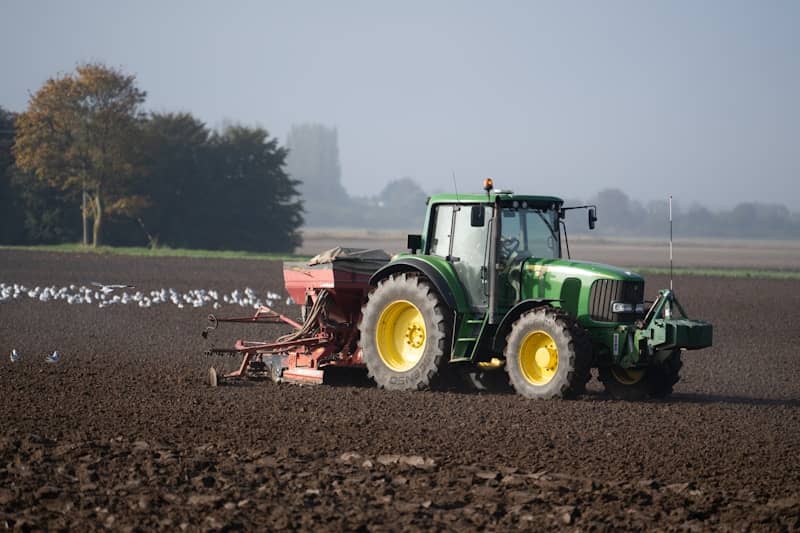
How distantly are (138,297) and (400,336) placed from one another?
15336 millimetres

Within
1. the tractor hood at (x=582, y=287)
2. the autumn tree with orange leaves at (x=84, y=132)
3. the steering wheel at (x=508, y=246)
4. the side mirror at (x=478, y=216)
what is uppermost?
the autumn tree with orange leaves at (x=84, y=132)

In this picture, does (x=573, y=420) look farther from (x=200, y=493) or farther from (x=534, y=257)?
(x=200, y=493)

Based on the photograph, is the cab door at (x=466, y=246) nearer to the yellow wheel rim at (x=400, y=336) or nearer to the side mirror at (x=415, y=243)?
the side mirror at (x=415, y=243)

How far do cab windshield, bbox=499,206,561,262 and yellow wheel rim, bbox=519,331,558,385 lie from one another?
111cm

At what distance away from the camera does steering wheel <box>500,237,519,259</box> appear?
46.4 feet

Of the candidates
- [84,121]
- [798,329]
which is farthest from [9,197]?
[798,329]

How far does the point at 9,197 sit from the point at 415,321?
51.8 meters

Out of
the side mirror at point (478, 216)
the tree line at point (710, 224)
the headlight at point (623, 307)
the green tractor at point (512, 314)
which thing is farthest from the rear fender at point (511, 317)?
the tree line at point (710, 224)

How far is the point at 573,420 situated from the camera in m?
12.5

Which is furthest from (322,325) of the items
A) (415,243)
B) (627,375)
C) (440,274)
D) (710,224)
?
(710,224)

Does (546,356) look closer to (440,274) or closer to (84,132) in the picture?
(440,274)

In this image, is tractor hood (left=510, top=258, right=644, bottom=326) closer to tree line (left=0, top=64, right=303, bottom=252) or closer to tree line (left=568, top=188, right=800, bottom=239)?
tree line (left=0, top=64, right=303, bottom=252)

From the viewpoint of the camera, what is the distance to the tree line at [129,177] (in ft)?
189

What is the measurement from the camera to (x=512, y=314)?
45.1ft
